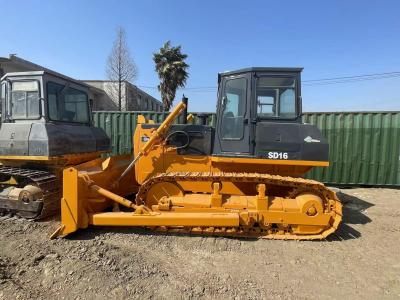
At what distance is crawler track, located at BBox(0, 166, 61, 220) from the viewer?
521 cm

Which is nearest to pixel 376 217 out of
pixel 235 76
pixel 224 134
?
pixel 224 134

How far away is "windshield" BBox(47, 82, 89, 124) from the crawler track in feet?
3.87

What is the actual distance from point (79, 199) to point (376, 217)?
19.6ft

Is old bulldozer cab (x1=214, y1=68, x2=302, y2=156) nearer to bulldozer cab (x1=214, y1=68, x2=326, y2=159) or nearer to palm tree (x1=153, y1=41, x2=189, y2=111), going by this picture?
bulldozer cab (x1=214, y1=68, x2=326, y2=159)

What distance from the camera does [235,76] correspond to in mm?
4918

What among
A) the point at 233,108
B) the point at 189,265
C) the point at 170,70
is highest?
the point at 170,70

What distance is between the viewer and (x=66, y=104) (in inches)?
244

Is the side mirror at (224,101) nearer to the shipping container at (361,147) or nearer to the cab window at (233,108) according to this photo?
the cab window at (233,108)

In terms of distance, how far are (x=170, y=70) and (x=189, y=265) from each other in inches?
963

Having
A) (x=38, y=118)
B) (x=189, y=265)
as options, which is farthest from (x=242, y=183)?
(x=38, y=118)

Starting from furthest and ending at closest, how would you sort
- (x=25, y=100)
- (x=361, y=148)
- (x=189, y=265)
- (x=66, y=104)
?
(x=361, y=148) < (x=66, y=104) < (x=25, y=100) < (x=189, y=265)

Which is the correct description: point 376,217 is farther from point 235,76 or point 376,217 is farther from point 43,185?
point 43,185

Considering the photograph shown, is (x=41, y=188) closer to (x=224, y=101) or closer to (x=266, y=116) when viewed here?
→ (x=224, y=101)

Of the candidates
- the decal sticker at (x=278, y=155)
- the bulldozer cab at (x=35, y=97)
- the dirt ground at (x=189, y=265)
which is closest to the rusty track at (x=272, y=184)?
the dirt ground at (x=189, y=265)
